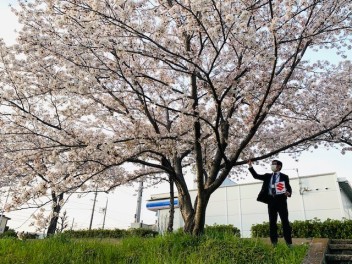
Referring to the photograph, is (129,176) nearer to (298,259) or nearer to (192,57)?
(192,57)

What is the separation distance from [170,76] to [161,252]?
4.84 m

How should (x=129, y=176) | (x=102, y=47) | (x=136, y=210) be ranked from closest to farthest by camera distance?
1. (x=102, y=47)
2. (x=129, y=176)
3. (x=136, y=210)

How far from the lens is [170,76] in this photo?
866cm

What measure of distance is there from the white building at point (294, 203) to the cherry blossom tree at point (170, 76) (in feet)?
24.0

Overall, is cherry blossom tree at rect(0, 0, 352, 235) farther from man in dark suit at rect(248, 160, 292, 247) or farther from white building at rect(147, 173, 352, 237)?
white building at rect(147, 173, 352, 237)

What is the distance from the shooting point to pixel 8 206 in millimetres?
5629

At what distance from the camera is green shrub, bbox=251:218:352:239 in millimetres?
9992

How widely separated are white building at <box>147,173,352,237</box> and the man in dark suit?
8296 mm

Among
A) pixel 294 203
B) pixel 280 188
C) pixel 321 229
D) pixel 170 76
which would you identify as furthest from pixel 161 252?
pixel 294 203

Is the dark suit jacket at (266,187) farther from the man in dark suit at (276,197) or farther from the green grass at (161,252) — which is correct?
the green grass at (161,252)

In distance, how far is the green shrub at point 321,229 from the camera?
9992 mm

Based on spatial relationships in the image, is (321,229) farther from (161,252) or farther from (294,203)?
(161,252)

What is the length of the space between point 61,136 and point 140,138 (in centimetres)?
168

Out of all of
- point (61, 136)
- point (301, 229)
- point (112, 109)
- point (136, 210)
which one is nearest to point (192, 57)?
point (112, 109)
